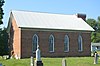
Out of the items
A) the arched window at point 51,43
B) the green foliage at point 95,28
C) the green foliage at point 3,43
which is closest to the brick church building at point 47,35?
the arched window at point 51,43

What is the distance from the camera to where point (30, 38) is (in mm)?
48250

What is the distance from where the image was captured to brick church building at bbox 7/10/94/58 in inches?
1886

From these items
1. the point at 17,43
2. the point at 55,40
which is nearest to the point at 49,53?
the point at 55,40

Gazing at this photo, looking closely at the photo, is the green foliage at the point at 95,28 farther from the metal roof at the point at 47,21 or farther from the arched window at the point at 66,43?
the arched window at the point at 66,43

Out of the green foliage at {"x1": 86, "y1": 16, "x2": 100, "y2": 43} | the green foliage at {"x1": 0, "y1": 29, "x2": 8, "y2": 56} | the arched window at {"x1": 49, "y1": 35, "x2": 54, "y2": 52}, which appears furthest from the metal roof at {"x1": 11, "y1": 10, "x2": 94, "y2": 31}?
the green foliage at {"x1": 86, "y1": 16, "x2": 100, "y2": 43}

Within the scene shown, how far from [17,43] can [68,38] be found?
10.3m

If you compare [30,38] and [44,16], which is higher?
[44,16]

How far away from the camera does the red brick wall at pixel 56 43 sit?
1877 inches

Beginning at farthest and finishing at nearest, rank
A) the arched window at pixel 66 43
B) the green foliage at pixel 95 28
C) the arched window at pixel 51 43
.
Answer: the green foliage at pixel 95 28
the arched window at pixel 66 43
the arched window at pixel 51 43

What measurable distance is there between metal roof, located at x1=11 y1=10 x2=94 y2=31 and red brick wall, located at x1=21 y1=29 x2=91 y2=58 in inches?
44.8

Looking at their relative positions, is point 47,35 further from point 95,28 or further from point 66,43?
point 95,28

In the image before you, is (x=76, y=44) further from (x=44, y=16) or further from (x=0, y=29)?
(x=0, y=29)

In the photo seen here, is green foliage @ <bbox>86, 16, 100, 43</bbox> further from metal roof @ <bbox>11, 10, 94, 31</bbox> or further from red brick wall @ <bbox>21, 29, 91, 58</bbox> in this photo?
red brick wall @ <bbox>21, 29, 91, 58</bbox>

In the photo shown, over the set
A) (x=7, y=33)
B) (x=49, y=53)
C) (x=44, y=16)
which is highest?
(x=44, y=16)
